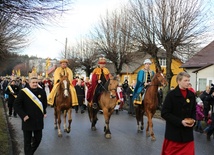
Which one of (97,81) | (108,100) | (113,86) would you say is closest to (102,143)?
(108,100)

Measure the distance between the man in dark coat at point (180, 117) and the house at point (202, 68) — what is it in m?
21.1

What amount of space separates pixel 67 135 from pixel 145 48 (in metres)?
13.4

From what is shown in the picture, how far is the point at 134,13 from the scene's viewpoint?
846 inches

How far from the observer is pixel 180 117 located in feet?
16.9

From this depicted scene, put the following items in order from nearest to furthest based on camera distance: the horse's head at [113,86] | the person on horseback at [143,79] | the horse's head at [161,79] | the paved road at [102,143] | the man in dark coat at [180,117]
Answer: the man in dark coat at [180,117]
the paved road at [102,143]
the horse's head at [161,79]
the horse's head at [113,86]
the person on horseback at [143,79]

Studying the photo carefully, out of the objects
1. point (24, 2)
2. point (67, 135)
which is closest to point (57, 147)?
point (67, 135)

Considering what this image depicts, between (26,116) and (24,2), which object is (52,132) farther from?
(24,2)

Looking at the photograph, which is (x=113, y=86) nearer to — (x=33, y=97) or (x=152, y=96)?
(x=152, y=96)

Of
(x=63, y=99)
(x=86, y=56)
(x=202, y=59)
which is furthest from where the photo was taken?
(x=86, y=56)

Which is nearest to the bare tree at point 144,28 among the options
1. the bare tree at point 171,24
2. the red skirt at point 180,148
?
the bare tree at point 171,24

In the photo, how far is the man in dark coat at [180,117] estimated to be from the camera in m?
5.06

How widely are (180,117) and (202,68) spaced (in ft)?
75.8

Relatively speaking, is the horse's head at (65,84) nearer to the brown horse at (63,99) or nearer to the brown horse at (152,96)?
the brown horse at (63,99)

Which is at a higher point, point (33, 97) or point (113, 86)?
point (113, 86)
